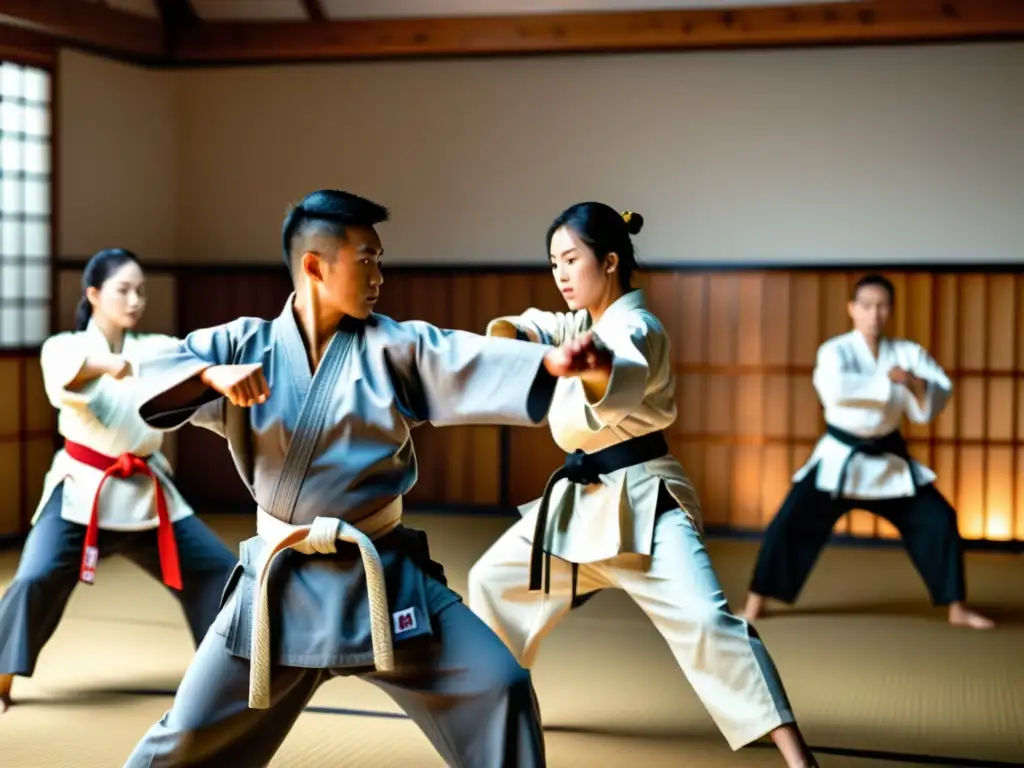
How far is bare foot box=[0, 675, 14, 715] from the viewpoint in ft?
11.5

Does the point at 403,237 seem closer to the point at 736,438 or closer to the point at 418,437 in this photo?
the point at 418,437

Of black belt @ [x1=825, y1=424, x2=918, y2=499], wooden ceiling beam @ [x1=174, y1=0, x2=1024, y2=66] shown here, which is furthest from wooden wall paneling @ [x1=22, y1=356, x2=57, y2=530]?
black belt @ [x1=825, y1=424, x2=918, y2=499]

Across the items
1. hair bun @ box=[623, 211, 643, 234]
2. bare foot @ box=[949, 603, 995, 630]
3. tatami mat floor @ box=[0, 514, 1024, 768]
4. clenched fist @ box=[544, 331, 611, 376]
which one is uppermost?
hair bun @ box=[623, 211, 643, 234]

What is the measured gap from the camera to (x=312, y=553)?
2.14m

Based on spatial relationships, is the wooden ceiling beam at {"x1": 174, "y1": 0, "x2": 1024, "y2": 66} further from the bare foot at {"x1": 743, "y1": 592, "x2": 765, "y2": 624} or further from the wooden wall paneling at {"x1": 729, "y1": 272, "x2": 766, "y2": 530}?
the bare foot at {"x1": 743, "y1": 592, "x2": 765, "y2": 624}

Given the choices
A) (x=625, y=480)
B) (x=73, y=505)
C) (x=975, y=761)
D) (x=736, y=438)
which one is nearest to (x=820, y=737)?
(x=975, y=761)

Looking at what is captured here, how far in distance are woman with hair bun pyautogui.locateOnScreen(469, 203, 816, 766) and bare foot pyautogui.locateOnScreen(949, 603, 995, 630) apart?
193cm

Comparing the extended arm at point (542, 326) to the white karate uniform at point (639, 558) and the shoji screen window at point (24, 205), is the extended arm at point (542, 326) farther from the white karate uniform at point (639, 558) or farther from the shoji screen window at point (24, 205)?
the shoji screen window at point (24, 205)

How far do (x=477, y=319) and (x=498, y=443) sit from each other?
0.61 m

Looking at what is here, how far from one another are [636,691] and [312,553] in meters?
1.80

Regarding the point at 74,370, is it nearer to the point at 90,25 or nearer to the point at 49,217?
the point at 49,217

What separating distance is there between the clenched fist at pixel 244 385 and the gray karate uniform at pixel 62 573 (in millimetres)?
1700

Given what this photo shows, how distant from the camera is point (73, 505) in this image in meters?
3.56

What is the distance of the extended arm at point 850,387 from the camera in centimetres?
466
